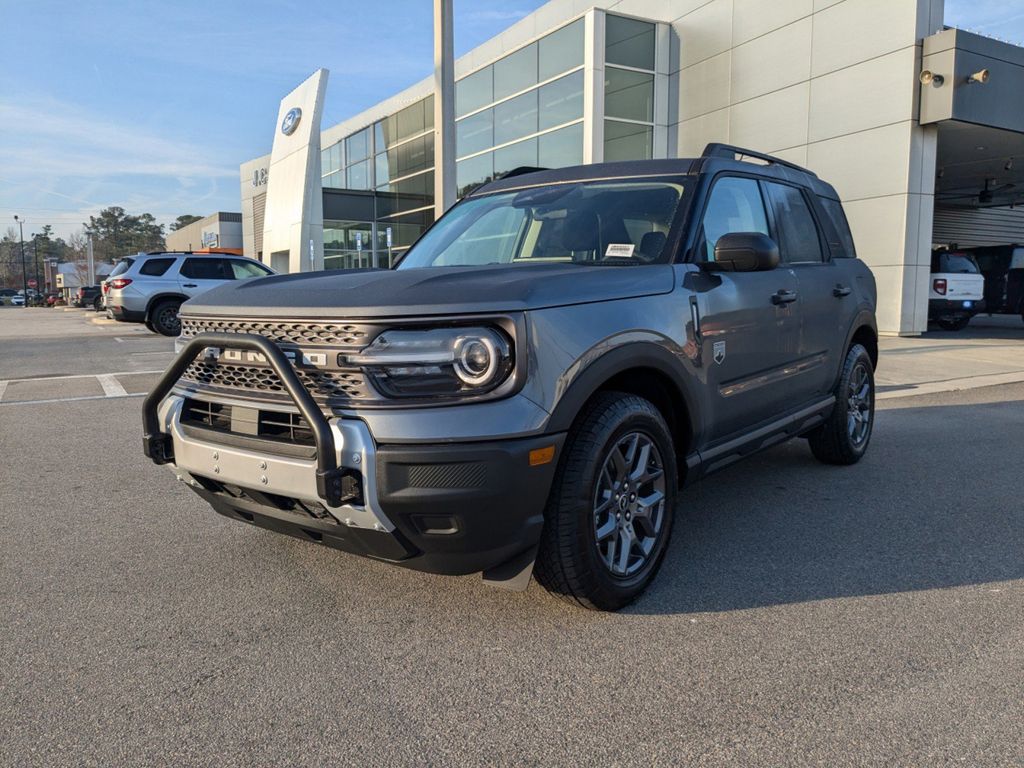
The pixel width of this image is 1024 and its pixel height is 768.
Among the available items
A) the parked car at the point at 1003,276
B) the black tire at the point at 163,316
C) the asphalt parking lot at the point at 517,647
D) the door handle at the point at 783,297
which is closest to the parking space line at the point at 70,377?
the asphalt parking lot at the point at 517,647

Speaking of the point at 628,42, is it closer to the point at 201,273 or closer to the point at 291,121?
the point at 201,273

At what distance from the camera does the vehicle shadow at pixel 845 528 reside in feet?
11.0

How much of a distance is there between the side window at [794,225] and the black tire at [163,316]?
572 inches

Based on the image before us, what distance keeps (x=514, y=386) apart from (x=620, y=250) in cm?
133

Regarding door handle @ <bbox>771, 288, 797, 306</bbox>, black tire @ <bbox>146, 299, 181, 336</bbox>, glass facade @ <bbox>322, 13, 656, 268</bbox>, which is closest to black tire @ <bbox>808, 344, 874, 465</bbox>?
A: door handle @ <bbox>771, 288, 797, 306</bbox>

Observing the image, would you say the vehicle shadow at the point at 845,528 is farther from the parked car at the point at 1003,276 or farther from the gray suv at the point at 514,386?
the parked car at the point at 1003,276

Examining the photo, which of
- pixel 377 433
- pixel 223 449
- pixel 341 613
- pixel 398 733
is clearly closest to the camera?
pixel 398 733

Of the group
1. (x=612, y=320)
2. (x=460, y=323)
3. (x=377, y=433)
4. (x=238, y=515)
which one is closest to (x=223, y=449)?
(x=238, y=515)

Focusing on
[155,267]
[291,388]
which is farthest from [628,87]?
[291,388]

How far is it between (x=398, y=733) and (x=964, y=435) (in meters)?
6.00

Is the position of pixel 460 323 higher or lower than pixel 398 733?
higher

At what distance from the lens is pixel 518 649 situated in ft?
9.18

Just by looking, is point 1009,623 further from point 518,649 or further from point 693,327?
point 518,649

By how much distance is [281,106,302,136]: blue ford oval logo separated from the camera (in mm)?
31547
